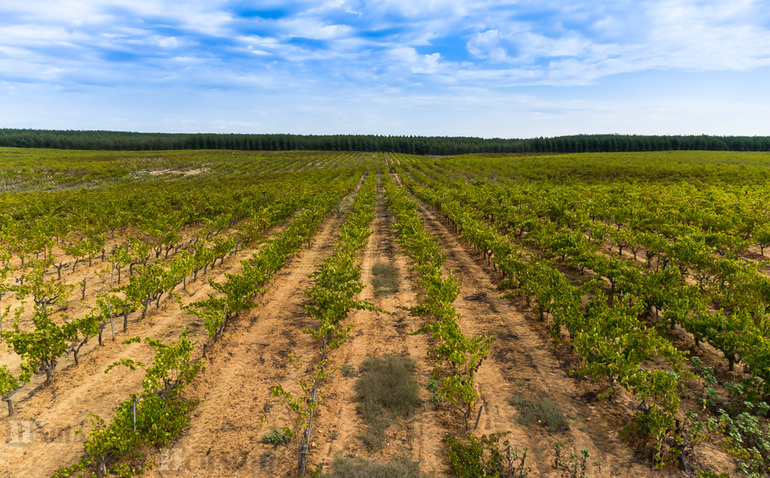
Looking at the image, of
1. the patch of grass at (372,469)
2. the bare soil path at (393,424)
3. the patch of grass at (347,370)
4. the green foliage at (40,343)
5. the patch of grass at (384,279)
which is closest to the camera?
the patch of grass at (372,469)

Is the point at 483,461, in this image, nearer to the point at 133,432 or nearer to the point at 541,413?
the point at 541,413

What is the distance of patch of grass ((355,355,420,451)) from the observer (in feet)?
20.9

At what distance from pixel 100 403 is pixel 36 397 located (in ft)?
4.37

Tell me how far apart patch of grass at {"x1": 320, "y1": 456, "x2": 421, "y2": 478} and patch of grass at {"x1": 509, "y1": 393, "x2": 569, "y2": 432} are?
2273mm

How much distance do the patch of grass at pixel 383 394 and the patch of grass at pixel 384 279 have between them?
14.8ft

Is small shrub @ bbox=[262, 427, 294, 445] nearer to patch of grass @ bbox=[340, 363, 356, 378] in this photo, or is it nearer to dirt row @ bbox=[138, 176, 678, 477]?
dirt row @ bbox=[138, 176, 678, 477]

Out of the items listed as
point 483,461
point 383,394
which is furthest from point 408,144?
point 483,461

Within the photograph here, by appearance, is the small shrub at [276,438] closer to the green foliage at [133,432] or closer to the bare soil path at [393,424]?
the bare soil path at [393,424]

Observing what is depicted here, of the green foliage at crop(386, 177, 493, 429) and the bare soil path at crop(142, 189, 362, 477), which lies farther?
the green foliage at crop(386, 177, 493, 429)

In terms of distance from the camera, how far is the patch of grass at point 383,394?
251 inches

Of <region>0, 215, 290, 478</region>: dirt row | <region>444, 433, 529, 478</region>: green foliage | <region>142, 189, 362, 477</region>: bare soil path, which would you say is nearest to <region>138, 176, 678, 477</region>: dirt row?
<region>142, 189, 362, 477</region>: bare soil path

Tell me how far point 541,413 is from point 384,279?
26.2ft

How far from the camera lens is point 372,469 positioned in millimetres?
5441

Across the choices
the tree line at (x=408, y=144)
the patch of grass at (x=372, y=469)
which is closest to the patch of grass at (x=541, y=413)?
the patch of grass at (x=372, y=469)
